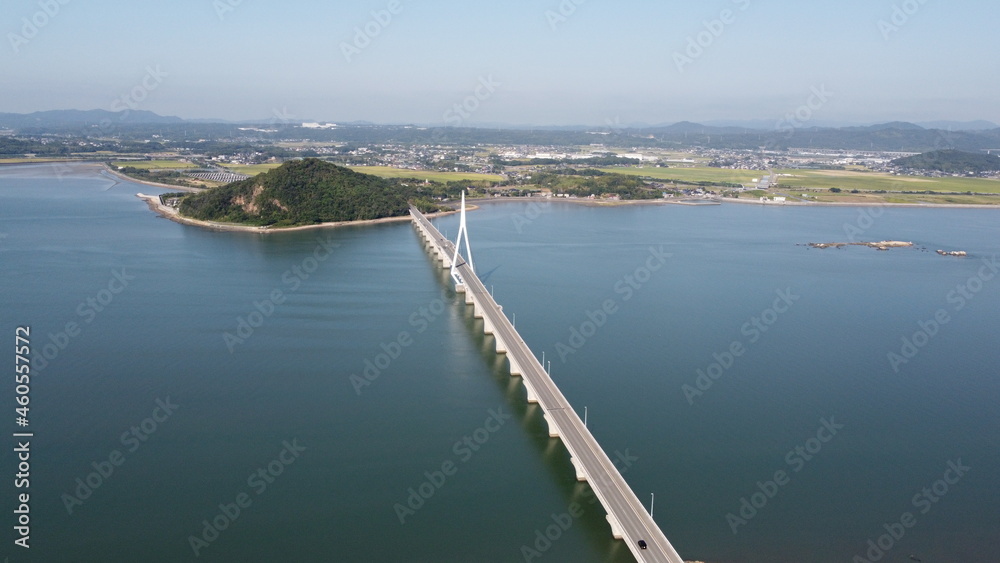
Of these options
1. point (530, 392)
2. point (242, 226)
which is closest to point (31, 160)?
point (242, 226)

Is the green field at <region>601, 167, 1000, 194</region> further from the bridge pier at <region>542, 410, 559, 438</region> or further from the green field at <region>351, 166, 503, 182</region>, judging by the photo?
the bridge pier at <region>542, 410, 559, 438</region>

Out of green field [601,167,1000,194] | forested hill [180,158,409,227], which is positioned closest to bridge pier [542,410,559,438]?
forested hill [180,158,409,227]

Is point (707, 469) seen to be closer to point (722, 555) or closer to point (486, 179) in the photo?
point (722, 555)

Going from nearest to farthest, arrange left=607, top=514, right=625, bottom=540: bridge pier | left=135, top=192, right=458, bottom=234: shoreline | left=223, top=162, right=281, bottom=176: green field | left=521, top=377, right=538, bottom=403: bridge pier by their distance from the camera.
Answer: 1. left=607, top=514, right=625, bottom=540: bridge pier
2. left=521, top=377, right=538, bottom=403: bridge pier
3. left=135, top=192, right=458, bottom=234: shoreline
4. left=223, top=162, right=281, bottom=176: green field

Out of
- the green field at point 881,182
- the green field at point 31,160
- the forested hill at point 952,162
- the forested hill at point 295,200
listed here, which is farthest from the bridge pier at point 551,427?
the forested hill at point 952,162

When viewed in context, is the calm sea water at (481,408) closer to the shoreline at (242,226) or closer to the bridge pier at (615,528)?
the bridge pier at (615,528)

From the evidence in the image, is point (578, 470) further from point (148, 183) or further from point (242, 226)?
point (148, 183)
